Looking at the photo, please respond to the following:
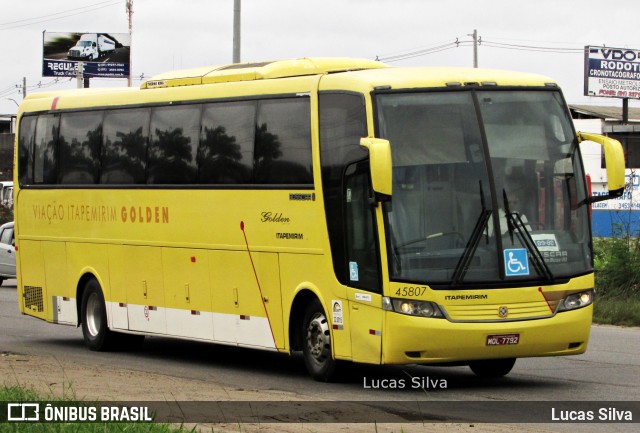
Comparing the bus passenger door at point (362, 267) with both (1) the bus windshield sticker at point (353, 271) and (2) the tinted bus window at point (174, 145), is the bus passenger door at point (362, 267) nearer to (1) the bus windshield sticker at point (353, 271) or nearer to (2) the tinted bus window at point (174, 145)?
(1) the bus windshield sticker at point (353, 271)

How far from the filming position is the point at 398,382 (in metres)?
14.6

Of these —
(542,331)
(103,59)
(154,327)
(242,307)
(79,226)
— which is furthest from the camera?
(103,59)

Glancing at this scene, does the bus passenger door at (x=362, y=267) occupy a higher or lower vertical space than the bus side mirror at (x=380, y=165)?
lower

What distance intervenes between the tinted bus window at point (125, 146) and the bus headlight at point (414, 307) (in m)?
5.54

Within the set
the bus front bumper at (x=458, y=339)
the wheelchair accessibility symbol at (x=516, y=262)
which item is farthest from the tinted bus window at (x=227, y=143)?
the wheelchair accessibility symbol at (x=516, y=262)

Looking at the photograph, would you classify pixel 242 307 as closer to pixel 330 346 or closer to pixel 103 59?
pixel 330 346

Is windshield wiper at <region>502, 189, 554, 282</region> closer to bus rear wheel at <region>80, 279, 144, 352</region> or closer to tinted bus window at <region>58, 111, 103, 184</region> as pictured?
tinted bus window at <region>58, 111, 103, 184</region>

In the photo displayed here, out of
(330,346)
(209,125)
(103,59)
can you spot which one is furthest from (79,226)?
(103,59)

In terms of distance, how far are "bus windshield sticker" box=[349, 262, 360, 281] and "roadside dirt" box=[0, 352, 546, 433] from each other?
1364 millimetres

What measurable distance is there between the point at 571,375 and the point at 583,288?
1.68 metres

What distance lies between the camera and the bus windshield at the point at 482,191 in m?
13.4

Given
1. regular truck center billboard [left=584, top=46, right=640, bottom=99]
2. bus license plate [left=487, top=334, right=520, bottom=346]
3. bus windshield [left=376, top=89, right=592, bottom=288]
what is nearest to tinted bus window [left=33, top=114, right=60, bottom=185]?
bus windshield [left=376, top=89, right=592, bottom=288]

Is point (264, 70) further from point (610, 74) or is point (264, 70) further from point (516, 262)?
point (610, 74)

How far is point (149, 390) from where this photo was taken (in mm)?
13695
